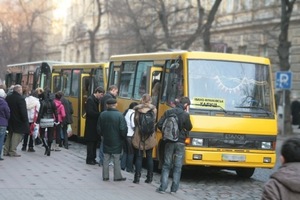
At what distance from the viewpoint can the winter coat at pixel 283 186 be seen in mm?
4246

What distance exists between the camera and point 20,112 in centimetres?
1484

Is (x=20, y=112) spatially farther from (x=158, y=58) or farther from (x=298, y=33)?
(x=298, y=33)

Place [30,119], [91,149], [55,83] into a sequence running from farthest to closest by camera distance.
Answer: [55,83]
[30,119]
[91,149]

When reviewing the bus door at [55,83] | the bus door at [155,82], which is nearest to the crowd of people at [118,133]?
the bus door at [155,82]

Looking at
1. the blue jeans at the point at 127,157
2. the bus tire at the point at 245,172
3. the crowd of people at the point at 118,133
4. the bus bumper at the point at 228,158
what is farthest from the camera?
the bus tire at the point at 245,172

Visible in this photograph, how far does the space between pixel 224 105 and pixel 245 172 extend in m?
2.05

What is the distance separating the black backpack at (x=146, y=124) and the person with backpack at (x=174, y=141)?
573 millimetres

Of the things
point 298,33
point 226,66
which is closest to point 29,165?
point 226,66

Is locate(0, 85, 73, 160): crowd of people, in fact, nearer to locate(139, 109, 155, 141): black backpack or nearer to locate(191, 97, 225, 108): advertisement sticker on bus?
locate(139, 109, 155, 141): black backpack

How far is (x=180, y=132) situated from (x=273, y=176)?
6.68 meters

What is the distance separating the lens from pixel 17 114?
14914 millimetres

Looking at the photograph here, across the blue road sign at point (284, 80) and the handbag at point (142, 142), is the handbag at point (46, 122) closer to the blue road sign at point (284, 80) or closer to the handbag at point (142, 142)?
the handbag at point (142, 142)

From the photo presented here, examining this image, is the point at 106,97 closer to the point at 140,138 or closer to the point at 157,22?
the point at 140,138

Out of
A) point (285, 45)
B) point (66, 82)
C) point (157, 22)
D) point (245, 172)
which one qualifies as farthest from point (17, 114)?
point (157, 22)
